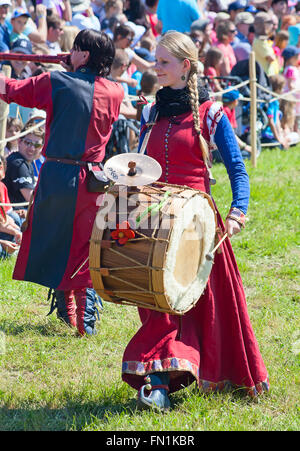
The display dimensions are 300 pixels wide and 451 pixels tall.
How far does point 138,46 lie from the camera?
11.7 metres

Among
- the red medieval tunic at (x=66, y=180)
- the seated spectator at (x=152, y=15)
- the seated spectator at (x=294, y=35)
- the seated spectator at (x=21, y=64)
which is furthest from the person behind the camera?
the seated spectator at (x=294, y=35)

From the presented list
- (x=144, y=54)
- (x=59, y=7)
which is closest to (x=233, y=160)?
(x=144, y=54)

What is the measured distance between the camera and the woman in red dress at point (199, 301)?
383 cm

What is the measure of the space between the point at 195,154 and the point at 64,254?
1207mm

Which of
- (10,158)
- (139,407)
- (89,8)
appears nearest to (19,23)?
(89,8)

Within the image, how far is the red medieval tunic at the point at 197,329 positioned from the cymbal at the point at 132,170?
0.42 meters

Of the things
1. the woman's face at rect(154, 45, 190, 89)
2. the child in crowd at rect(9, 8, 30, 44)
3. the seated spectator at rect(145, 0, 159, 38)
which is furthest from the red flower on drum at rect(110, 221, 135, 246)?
the seated spectator at rect(145, 0, 159, 38)

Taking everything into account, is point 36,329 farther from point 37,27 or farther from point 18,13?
point 37,27

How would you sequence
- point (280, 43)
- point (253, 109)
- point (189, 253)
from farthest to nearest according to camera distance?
point (280, 43), point (253, 109), point (189, 253)

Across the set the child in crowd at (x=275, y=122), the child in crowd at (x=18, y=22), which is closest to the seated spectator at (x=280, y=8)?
the child in crowd at (x=275, y=122)

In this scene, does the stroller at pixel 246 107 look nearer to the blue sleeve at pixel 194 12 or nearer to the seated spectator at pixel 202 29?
the seated spectator at pixel 202 29

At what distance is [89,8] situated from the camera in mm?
11086

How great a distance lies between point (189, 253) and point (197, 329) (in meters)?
0.55
